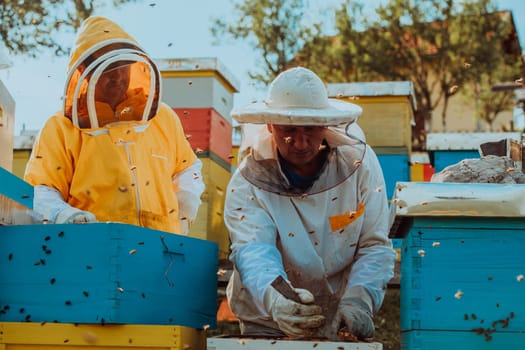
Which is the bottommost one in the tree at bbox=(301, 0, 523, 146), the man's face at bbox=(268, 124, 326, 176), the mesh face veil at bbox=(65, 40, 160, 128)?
the man's face at bbox=(268, 124, 326, 176)

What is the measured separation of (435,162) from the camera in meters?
6.71

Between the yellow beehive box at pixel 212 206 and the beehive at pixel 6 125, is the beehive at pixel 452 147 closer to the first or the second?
the yellow beehive box at pixel 212 206

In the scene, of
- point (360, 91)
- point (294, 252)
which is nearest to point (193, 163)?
point (294, 252)

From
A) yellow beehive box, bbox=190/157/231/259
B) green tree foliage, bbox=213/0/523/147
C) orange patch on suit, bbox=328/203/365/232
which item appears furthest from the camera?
green tree foliage, bbox=213/0/523/147

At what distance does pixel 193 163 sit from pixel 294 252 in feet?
3.60

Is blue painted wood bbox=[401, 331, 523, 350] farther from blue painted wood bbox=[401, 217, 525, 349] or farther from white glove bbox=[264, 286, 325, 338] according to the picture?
white glove bbox=[264, 286, 325, 338]

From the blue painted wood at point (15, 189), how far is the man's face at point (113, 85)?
0.83m

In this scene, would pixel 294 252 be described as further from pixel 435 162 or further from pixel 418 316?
pixel 435 162

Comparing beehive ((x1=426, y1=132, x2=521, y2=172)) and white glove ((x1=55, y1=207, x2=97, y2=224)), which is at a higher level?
beehive ((x1=426, y1=132, x2=521, y2=172))

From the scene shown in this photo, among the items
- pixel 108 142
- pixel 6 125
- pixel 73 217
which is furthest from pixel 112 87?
pixel 73 217

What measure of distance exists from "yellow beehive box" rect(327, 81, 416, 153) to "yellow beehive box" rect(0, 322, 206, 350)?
3.96 m

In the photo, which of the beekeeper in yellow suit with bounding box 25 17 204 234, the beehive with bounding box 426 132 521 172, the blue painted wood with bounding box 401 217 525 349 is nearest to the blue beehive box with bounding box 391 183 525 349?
the blue painted wood with bounding box 401 217 525 349

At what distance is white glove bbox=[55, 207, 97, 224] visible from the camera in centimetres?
313

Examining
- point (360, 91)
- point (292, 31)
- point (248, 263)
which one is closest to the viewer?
point (248, 263)
